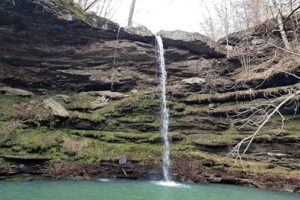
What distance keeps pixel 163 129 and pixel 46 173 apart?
176 inches

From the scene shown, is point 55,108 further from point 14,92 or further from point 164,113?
point 164,113

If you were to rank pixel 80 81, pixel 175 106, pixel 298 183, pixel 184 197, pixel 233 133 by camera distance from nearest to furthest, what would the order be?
1. pixel 184 197
2. pixel 298 183
3. pixel 233 133
4. pixel 175 106
5. pixel 80 81

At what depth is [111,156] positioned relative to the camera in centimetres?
1241

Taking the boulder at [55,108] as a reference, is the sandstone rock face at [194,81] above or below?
above

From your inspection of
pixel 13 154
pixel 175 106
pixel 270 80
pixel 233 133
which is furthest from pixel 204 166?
pixel 13 154

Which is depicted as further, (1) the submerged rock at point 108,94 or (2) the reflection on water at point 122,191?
(1) the submerged rock at point 108,94

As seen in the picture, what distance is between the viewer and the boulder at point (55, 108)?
521 inches

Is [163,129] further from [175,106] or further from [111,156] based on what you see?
[111,156]

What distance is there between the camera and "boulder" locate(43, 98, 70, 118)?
13.2 m

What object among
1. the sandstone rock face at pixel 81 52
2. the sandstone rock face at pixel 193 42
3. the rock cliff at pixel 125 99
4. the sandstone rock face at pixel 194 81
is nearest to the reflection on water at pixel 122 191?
the rock cliff at pixel 125 99

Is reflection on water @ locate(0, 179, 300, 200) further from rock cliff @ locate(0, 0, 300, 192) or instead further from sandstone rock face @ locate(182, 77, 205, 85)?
sandstone rock face @ locate(182, 77, 205, 85)

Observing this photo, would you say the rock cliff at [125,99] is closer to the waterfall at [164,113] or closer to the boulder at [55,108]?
the boulder at [55,108]

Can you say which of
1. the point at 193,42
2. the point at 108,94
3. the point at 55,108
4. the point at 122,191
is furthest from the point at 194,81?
the point at 122,191

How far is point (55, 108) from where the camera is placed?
44.2 feet
